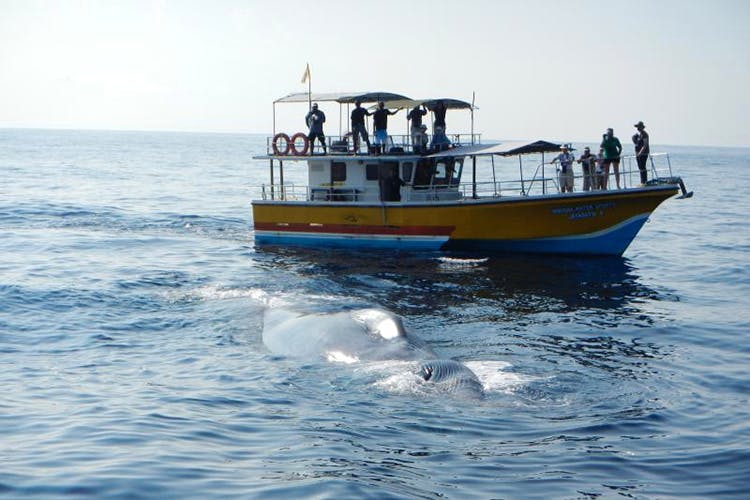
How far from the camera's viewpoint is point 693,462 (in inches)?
435

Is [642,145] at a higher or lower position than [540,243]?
higher

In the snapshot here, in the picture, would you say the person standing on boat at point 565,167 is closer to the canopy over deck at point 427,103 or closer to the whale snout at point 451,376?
the canopy over deck at point 427,103

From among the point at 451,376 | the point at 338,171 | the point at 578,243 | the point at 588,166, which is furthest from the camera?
the point at 338,171

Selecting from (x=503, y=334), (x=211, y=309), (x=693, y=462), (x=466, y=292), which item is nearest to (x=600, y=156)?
(x=466, y=292)

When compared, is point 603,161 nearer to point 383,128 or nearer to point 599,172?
point 599,172

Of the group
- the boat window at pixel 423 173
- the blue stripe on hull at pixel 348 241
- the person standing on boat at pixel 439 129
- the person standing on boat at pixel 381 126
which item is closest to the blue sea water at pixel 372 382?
the blue stripe on hull at pixel 348 241

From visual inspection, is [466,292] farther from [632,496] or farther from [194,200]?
[194,200]

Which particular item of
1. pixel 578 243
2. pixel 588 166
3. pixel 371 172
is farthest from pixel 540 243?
pixel 371 172

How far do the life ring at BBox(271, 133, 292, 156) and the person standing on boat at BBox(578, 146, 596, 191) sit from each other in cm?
1093

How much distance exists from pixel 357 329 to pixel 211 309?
592cm

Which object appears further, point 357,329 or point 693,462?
point 357,329

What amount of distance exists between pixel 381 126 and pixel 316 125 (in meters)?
2.58

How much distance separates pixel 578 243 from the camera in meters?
29.5

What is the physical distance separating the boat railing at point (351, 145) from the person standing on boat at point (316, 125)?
22 cm
